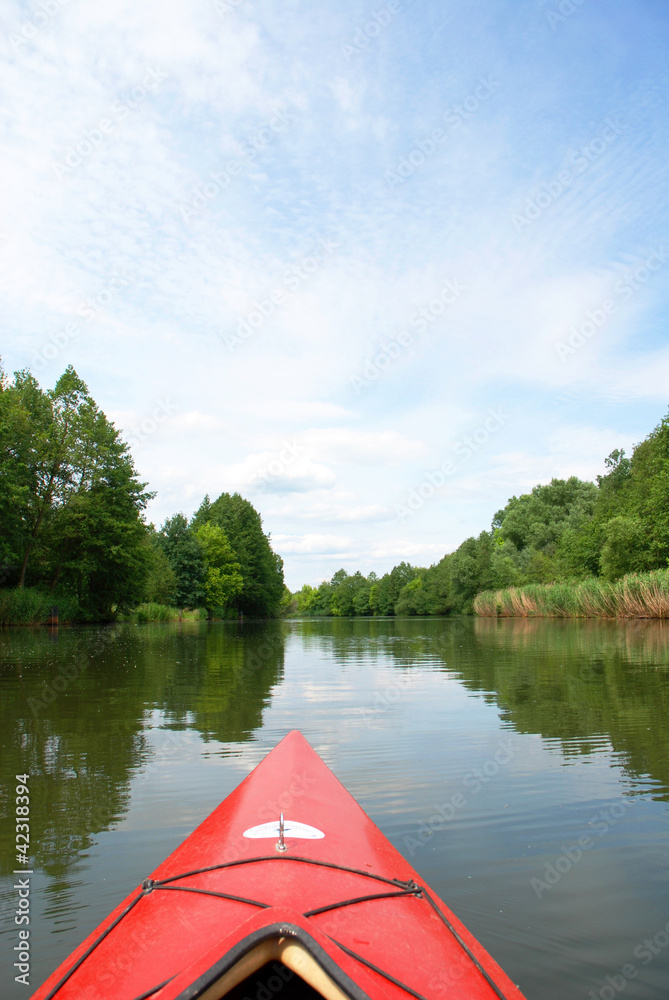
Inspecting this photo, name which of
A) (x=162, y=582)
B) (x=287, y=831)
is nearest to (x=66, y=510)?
(x=162, y=582)

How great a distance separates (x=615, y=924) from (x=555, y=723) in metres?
4.29

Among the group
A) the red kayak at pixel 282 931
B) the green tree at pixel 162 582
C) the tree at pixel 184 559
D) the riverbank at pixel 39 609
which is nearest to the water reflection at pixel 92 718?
the red kayak at pixel 282 931

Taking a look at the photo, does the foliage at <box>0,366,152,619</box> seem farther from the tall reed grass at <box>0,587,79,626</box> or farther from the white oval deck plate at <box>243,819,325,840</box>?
the white oval deck plate at <box>243,819,325,840</box>

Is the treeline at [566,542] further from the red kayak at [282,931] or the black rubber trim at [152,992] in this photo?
the black rubber trim at [152,992]

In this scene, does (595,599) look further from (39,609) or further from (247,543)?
(247,543)

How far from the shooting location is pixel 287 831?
278 cm

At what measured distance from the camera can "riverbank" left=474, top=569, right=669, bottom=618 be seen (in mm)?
25609

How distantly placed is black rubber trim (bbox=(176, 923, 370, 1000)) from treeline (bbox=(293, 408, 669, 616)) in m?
33.8

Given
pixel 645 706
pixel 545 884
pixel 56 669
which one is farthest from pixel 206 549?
pixel 545 884

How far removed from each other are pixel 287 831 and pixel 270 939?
1.22 metres

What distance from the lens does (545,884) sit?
325cm

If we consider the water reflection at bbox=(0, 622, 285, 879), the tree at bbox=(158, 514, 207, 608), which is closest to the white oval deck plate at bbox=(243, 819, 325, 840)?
the water reflection at bbox=(0, 622, 285, 879)

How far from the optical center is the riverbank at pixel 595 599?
2561 cm

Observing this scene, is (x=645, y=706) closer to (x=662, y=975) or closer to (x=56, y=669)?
(x=662, y=975)
